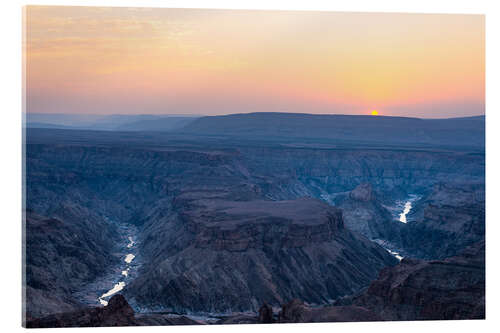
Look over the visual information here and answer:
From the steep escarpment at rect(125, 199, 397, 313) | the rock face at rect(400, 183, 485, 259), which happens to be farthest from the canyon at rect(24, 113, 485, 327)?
the rock face at rect(400, 183, 485, 259)

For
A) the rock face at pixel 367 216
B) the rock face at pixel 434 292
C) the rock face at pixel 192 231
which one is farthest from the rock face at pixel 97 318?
the rock face at pixel 367 216

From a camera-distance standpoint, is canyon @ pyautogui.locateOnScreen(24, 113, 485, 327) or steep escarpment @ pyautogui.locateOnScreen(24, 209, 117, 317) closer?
canyon @ pyautogui.locateOnScreen(24, 113, 485, 327)

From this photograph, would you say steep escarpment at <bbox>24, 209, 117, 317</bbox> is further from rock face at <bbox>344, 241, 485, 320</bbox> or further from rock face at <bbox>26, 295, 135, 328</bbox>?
rock face at <bbox>344, 241, 485, 320</bbox>

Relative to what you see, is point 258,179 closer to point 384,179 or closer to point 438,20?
point 384,179

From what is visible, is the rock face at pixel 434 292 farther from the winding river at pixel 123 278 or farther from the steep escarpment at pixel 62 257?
the winding river at pixel 123 278

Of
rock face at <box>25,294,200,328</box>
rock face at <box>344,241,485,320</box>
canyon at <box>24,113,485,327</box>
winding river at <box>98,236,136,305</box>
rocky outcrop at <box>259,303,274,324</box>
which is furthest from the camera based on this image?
winding river at <box>98,236,136,305</box>

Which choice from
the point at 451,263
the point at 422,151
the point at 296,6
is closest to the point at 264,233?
the point at 451,263
